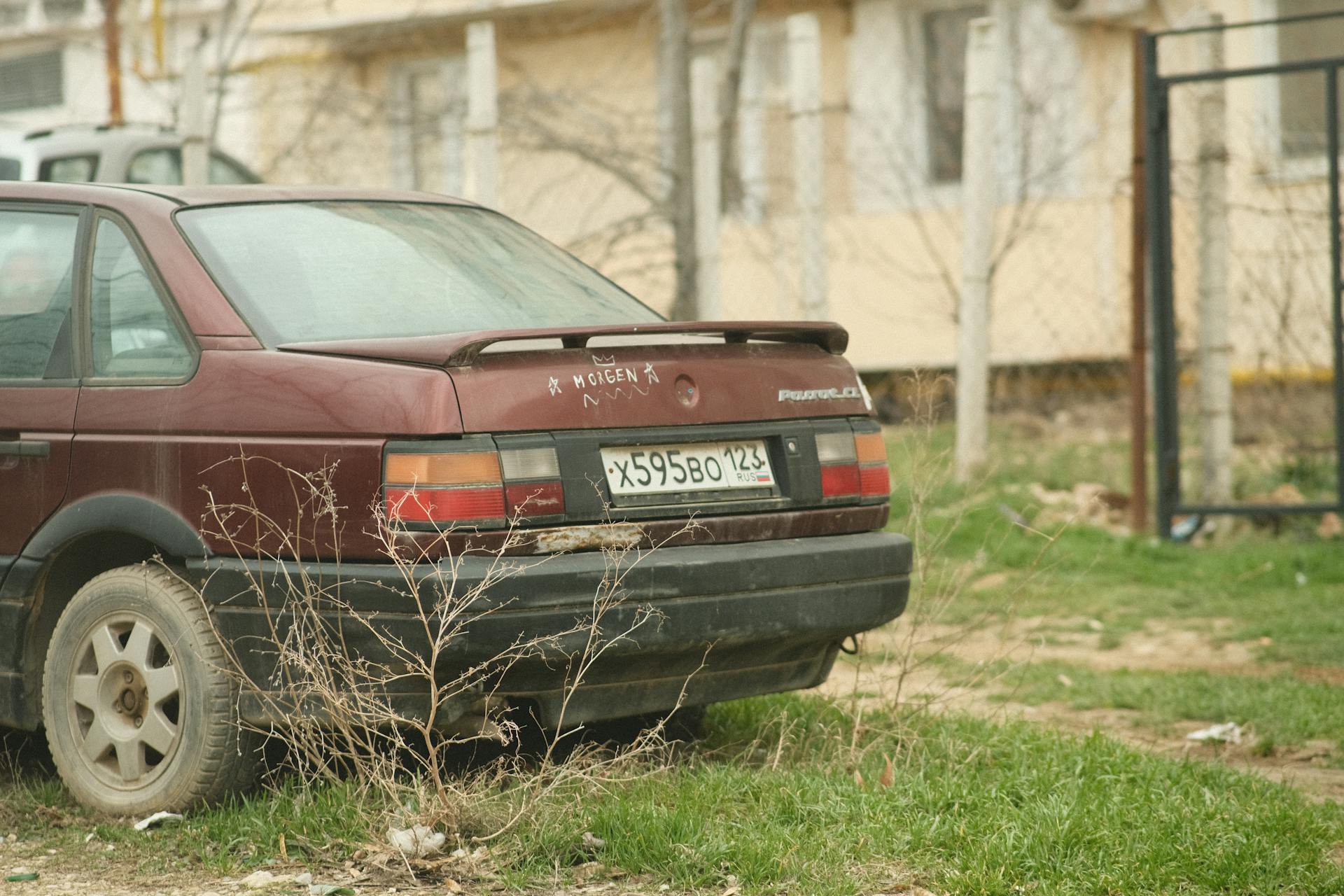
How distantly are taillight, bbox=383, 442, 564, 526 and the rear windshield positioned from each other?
1.68ft

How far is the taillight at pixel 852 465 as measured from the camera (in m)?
4.38

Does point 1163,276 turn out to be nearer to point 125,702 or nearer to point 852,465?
point 852,465

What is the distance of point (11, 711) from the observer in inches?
172

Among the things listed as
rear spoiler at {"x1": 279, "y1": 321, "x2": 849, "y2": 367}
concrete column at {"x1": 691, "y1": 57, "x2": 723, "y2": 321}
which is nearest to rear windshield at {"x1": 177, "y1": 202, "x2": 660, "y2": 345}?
rear spoiler at {"x1": 279, "y1": 321, "x2": 849, "y2": 367}

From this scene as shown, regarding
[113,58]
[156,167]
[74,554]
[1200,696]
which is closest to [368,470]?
[74,554]

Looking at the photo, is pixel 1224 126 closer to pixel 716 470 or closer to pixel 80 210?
pixel 716 470

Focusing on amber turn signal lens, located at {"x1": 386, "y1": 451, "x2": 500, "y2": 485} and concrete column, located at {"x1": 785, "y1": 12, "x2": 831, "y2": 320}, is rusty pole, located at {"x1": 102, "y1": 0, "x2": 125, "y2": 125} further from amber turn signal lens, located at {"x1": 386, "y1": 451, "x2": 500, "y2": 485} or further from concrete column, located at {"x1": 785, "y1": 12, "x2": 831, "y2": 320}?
amber turn signal lens, located at {"x1": 386, "y1": 451, "x2": 500, "y2": 485}

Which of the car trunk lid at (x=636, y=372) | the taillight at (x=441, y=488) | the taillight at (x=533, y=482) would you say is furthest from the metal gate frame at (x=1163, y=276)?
the taillight at (x=441, y=488)

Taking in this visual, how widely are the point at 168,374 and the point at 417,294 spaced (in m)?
0.65

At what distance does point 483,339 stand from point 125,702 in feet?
4.41

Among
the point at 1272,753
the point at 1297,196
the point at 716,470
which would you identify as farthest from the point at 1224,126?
the point at 716,470

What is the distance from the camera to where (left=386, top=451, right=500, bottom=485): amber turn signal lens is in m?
3.67

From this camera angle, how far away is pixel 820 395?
4422 mm

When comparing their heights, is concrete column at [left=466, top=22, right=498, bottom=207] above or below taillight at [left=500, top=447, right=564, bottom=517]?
above
